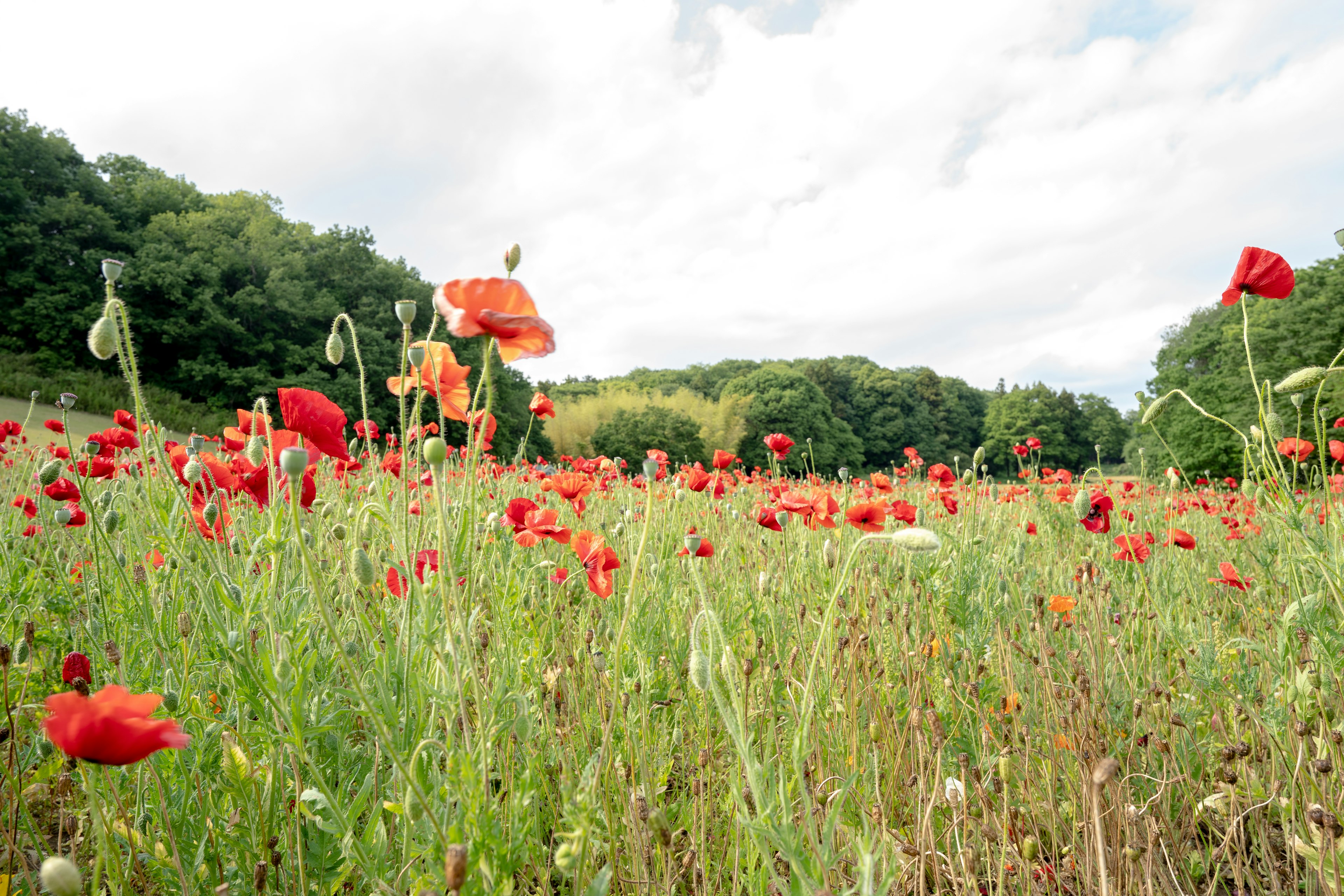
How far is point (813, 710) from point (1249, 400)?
23134 millimetres

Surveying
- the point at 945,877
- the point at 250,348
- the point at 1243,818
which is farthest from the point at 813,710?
the point at 250,348

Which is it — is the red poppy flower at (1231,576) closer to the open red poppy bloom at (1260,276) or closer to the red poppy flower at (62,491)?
the open red poppy bloom at (1260,276)

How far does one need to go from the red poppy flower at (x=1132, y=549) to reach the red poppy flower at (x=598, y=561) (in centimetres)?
189

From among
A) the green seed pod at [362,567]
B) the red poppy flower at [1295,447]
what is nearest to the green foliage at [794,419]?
the red poppy flower at [1295,447]

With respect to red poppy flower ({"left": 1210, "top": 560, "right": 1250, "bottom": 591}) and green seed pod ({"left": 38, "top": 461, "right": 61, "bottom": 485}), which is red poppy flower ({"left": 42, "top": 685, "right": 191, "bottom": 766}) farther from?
red poppy flower ({"left": 1210, "top": 560, "right": 1250, "bottom": 591})

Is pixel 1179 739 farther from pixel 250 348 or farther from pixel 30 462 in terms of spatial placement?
pixel 250 348

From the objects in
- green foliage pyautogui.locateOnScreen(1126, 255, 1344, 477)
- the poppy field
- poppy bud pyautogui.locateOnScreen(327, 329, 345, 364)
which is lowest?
the poppy field

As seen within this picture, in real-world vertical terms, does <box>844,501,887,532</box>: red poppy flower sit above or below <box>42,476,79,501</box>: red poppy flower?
below

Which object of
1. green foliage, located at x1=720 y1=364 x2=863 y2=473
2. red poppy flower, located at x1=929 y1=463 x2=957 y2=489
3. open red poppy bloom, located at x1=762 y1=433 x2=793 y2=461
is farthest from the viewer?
green foliage, located at x1=720 y1=364 x2=863 y2=473

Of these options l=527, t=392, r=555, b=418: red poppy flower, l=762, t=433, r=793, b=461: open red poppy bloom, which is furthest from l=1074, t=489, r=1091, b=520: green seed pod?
l=527, t=392, r=555, b=418: red poppy flower

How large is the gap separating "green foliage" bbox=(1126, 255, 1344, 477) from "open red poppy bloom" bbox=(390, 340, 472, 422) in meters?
17.7

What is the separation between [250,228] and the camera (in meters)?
27.8

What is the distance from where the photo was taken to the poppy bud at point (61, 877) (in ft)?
2.15

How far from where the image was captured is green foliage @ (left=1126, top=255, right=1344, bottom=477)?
1788cm
